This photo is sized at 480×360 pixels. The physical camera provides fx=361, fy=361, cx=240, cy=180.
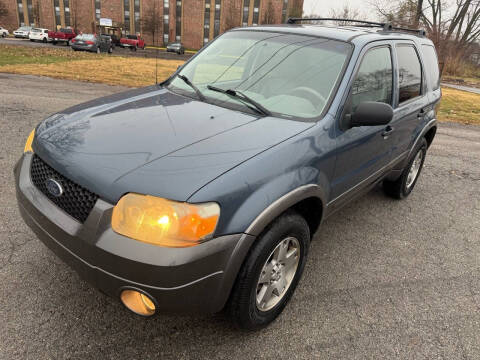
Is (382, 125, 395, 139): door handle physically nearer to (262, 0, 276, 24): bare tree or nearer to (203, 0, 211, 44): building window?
(262, 0, 276, 24): bare tree

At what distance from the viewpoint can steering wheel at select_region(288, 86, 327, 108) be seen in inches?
102

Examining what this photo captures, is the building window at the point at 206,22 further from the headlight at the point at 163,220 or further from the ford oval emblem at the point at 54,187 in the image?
the headlight at the point at 163,220

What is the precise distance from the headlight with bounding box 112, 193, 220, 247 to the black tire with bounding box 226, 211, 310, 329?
0.36 metres

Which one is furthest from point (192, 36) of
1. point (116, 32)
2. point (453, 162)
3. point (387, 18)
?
point (453, 162)

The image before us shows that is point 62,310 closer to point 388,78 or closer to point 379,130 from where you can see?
point 379,130

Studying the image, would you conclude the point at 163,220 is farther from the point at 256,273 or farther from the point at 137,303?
the point at 256,273

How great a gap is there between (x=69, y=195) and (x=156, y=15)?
71.7m

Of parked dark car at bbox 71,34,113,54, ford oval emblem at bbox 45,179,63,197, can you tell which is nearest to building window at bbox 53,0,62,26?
parked dark car at bbox 71,34,113,54

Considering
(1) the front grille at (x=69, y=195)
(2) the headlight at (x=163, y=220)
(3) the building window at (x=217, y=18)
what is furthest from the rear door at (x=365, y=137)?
(3) the building window at (x=217, y=18)

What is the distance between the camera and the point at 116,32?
63.2 metres

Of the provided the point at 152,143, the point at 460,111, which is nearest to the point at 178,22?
the point at 460,111

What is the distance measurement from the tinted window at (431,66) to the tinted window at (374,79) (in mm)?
1151

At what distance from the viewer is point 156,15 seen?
215 feet

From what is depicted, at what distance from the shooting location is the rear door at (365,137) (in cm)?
263
